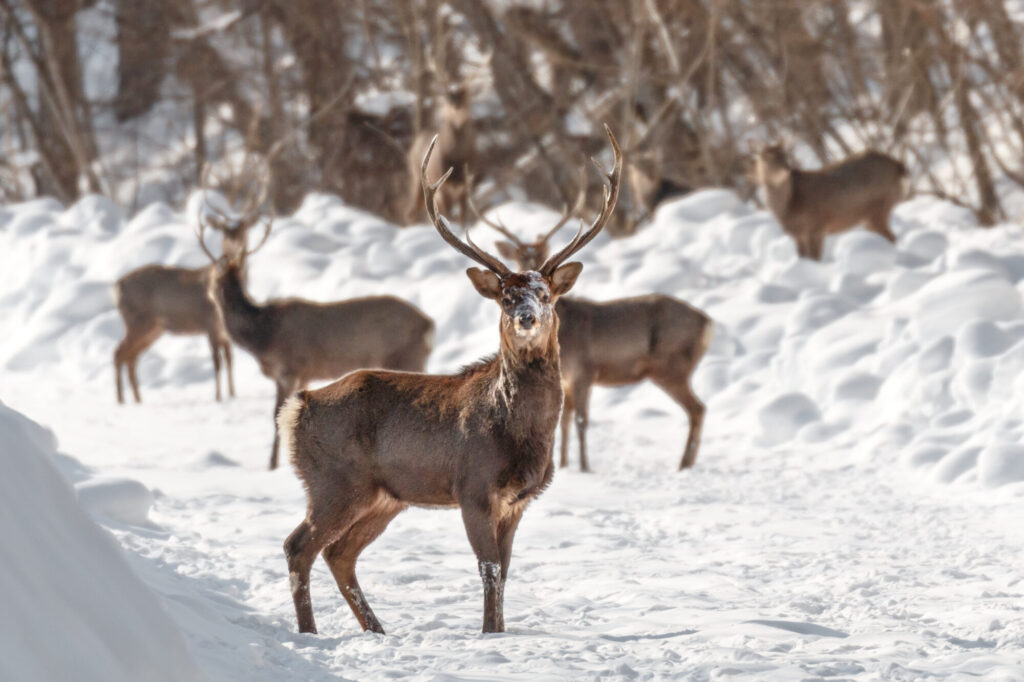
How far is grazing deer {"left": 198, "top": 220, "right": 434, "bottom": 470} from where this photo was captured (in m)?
10.6

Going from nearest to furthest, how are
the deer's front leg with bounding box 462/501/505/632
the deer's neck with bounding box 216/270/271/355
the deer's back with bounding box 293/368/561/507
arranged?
the deer's front leg with bounding box 462/501/505/632 → the deer's back with bounding box 293/368/561/507 → the deer's neck with bounding box 216/270/271/355

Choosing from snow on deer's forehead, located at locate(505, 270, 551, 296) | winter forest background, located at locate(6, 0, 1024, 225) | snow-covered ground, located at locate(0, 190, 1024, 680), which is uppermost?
winter forest background, located at locate(6, 0, 1024, 225)

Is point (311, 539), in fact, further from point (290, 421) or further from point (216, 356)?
point (216, 356)

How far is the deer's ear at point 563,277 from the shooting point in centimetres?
582

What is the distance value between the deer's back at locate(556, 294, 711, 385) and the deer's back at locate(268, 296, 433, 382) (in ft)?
3.88

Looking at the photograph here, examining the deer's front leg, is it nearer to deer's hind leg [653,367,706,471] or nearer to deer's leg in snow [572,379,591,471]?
deer's leg in snow [572,379,591,471]

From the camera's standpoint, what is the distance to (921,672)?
4.68 meters

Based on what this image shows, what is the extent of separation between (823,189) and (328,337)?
5.59m

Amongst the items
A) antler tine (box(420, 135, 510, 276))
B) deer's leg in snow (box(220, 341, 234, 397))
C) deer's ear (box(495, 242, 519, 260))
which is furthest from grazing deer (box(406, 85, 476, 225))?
antler tine (box(420, 135, 510, 276))

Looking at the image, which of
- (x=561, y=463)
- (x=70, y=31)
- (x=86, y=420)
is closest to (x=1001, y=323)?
(x=561, y=463)

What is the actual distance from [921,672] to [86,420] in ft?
28.6

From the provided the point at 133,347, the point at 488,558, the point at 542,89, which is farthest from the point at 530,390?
the point at 542,89

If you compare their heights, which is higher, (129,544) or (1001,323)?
(1001,323)

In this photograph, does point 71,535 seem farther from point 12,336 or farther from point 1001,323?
point 12,336
